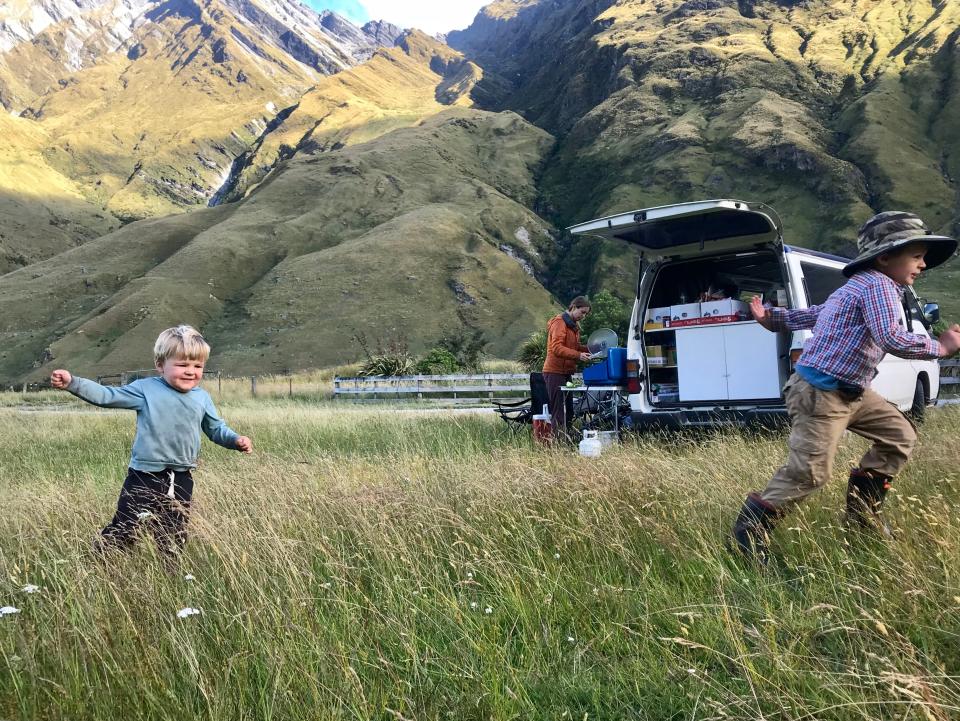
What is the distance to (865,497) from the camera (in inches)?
131

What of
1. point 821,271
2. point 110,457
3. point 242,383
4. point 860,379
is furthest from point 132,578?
point 242,383

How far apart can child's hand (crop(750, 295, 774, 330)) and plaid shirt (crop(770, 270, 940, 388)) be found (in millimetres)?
380

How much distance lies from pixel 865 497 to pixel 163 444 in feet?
11.9

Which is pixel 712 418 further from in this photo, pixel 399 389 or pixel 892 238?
pixel 399 389

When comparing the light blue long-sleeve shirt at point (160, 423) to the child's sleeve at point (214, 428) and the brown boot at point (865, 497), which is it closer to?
the child's sleeve at point (214, 428)

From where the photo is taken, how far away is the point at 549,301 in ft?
277

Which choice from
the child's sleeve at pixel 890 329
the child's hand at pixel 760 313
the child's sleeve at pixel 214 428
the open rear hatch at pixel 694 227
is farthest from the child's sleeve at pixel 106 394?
the open rear hatch at pixel 694 227

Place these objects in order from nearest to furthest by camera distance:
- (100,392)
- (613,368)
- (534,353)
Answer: (100,392) < (613,368) < (534,353)

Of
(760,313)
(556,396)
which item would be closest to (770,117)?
(556,396)

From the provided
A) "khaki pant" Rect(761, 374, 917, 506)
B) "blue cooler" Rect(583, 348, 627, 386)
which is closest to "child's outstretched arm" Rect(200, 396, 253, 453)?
"khaki pant" Rect(761, 374, 917, 506)

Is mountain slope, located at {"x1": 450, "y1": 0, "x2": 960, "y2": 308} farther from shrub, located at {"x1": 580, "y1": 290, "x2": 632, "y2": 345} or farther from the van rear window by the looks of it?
the van rear window

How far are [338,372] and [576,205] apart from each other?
91.1 meters

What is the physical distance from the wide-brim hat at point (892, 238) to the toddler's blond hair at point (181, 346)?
328 cm

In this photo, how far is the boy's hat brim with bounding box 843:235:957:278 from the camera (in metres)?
3.00
